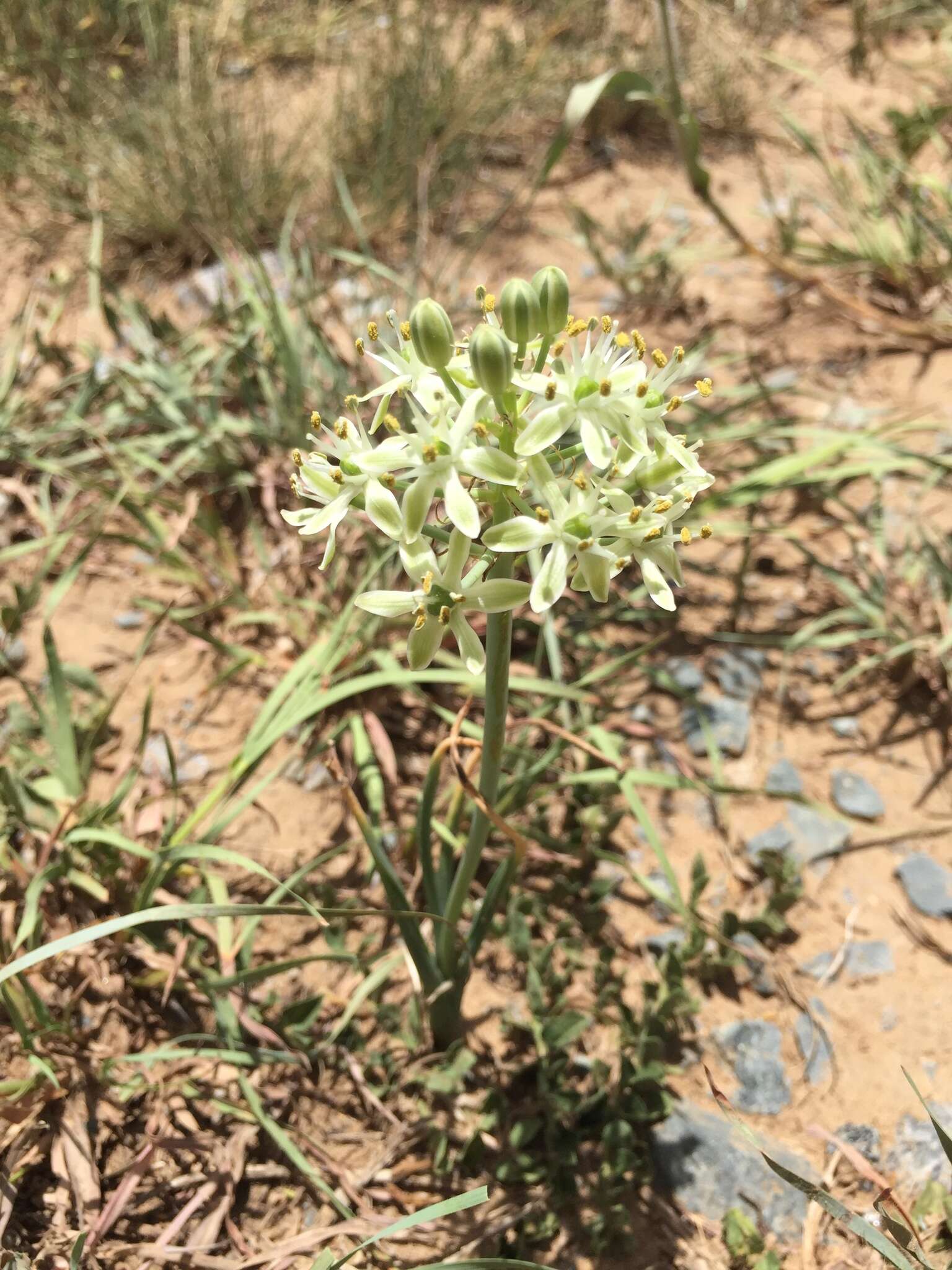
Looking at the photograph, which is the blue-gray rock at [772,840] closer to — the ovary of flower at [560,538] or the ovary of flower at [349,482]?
the ovary of flower at [560,538]

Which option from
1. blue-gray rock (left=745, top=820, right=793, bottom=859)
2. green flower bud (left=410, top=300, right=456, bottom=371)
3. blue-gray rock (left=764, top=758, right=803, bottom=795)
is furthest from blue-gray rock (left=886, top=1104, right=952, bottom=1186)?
green flower bud (left=410, top=300, right=456, bottom=371)

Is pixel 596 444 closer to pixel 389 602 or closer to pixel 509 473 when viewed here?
pixel 509 473

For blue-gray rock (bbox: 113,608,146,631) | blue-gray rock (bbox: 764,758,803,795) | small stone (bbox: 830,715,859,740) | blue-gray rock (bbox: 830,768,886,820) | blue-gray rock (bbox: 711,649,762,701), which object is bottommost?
blue-gray rock (bbox: 830,768,886,820)

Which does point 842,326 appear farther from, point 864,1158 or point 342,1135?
point 342,1135

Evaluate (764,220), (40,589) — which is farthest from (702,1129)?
(764,220)

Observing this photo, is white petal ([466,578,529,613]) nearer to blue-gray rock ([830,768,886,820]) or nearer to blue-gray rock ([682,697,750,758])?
blue-gray rock ([682,697,750,758])

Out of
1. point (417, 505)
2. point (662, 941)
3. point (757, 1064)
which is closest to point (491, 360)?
point (417, 505)

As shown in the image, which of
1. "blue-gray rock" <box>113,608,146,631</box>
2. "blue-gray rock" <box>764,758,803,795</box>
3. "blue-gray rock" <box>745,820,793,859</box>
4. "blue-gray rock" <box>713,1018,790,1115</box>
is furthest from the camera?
"blue-gray rock" <box>113,608,146,631</box>
